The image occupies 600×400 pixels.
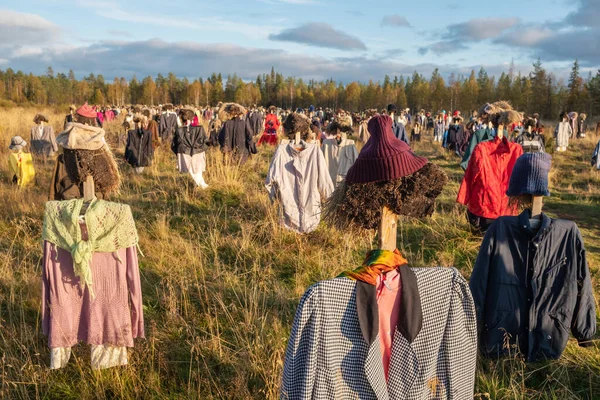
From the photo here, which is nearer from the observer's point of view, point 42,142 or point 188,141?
point 188,141

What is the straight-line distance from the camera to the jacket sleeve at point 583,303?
3.37 m

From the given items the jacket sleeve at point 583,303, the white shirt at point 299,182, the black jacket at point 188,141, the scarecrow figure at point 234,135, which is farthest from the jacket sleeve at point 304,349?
the scarecrow figure at point 234,135

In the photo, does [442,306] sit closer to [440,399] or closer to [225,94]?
[440,399]

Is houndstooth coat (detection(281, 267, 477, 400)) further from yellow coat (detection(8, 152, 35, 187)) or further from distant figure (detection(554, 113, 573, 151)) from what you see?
distant figure (detection(554, 113, 573, 151))

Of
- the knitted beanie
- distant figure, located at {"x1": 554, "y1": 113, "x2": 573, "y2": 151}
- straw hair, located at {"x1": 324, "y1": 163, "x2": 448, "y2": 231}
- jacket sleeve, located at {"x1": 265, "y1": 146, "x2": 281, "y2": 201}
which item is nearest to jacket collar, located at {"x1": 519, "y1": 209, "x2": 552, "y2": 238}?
the knitted beanie

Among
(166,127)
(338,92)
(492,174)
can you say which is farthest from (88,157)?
(338,92)

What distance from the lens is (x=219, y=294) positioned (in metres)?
4.52

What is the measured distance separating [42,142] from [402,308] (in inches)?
622

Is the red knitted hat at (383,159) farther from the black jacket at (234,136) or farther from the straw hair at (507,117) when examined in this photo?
the black jacket at (234,136)

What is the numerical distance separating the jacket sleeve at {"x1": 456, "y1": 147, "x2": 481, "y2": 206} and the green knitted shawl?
3936 millimetres

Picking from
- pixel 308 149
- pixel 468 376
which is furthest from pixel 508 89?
pixel 468 376

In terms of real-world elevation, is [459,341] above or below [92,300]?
above

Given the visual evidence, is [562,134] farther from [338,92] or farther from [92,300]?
[338,92]

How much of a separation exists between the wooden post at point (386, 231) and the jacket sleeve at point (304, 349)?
0.36m
